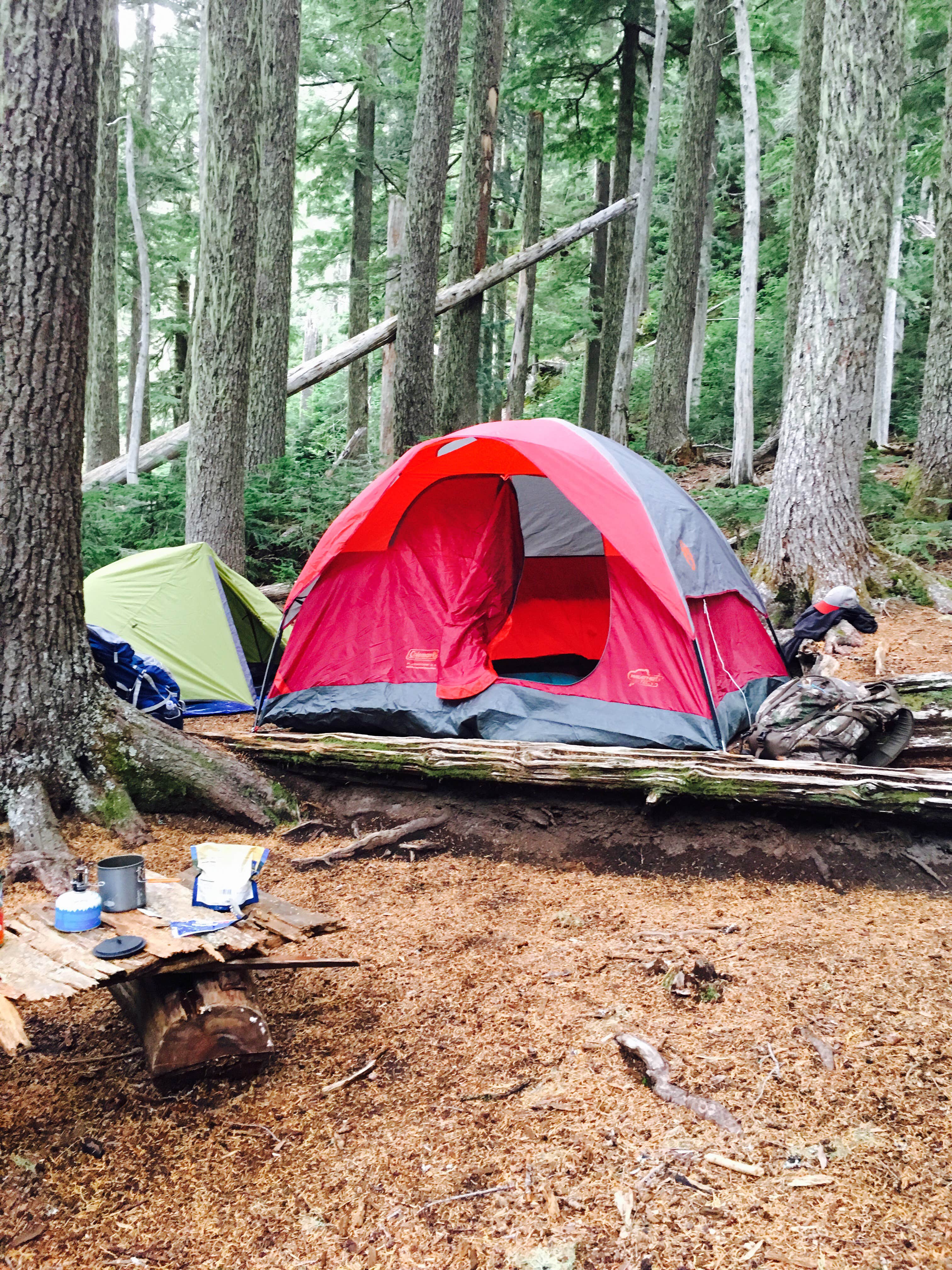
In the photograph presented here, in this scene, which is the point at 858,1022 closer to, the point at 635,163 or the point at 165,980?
the point at 165,980

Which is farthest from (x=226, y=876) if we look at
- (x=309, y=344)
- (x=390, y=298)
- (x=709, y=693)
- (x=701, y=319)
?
(x=309, y=344)

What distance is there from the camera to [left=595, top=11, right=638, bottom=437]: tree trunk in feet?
46.5

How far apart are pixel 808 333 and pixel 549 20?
30.9ft

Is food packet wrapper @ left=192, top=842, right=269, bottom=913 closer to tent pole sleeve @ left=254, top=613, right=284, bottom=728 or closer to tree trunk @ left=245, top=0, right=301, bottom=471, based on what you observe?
tent pole sleeve @ left=254, top=613, right=284, bottom=728

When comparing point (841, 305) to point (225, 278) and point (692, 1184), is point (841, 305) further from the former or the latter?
point (692, 1184)

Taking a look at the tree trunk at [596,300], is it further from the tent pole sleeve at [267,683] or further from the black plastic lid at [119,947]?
the black plastic lid at [119,947]

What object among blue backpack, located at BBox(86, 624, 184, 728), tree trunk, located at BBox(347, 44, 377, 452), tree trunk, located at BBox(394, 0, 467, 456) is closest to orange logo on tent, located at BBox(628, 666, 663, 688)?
blue backpack, located at BBox(86, 624, 184, 728)

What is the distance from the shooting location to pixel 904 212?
18750mm

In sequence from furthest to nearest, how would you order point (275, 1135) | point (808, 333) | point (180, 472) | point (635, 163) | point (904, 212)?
point (904, 212)
point (635, 163)
point (180, 472)
point (808, 333)
point (275, 1135)

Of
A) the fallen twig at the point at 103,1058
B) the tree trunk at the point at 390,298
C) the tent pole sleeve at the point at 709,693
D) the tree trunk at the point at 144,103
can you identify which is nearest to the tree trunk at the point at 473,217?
the tree trunk at the point at 390,298

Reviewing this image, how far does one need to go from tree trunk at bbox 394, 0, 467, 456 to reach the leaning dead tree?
18.4 inches

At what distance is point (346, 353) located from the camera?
38.7 ft

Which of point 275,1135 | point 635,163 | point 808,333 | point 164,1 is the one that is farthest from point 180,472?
point 635,163

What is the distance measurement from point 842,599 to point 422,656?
8.56ft
